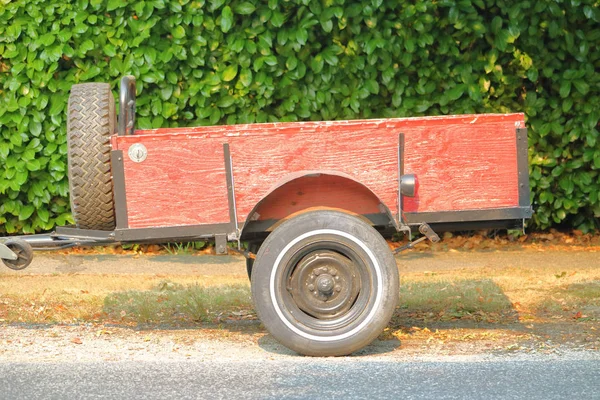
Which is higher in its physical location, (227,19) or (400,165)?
(227,19)

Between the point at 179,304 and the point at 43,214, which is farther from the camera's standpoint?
the point at 43,214

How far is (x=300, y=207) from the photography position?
17.9 ft

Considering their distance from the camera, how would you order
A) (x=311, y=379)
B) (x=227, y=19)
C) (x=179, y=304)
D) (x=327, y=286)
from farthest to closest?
(x=227, y=19) → (x=179, y=304) → (x=327, y=286) → (x=311, y=379)

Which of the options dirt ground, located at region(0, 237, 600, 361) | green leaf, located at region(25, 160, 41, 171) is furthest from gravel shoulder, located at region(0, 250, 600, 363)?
green leaf, located at region(25, 160, 41, 171)

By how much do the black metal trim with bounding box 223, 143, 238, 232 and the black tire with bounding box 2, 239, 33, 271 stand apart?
1.19 metres

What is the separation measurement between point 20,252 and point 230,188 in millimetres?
1307

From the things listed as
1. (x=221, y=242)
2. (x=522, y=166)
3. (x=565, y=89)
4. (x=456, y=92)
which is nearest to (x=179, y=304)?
(x=221, y=242)

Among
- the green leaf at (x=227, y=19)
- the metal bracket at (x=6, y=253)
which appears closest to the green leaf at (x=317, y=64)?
the green leaf at (x=227, y=19)

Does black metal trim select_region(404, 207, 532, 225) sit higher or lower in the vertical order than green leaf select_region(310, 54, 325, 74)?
lower

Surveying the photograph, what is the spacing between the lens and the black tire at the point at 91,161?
5.41 metres

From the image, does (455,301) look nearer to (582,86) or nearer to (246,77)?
(582,86)

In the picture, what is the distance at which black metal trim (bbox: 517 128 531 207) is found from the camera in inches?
209

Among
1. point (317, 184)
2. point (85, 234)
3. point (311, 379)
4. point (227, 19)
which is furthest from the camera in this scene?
point (227, 19)

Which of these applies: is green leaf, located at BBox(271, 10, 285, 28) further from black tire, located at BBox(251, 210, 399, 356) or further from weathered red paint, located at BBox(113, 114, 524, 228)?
black tire, located at BBox(251, 210, 399, 356)
